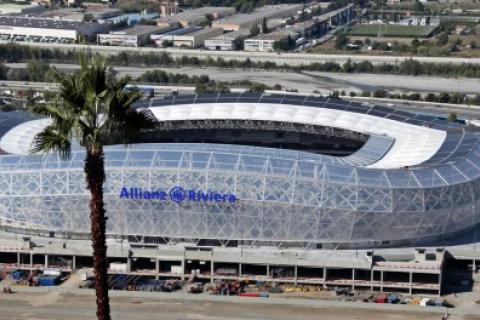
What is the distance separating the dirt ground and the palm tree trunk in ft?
96.0

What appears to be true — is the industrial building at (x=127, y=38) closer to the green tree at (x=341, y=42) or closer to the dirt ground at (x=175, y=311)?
the green tree at (x=341, y=42)

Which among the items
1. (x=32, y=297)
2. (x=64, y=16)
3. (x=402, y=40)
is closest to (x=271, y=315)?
(x=32, y=297)

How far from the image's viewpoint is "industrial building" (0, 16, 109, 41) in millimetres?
172000

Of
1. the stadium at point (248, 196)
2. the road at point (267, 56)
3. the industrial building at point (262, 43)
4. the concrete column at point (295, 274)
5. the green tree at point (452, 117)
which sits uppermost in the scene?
the industrial building at point (262, 43)

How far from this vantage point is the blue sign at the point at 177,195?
65938mm

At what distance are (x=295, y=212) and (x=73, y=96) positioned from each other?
3792 centimetres

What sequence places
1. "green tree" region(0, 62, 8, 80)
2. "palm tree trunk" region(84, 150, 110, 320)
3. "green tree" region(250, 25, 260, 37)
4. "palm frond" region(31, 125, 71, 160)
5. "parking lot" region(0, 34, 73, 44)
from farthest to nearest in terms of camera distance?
"green tree" region(250, 25, 260, 37) → "parking lot" region(0, 34, 73, 44) → "green tree" region(0, 62, 8, 80) → "palm tree trunk" region(84, 150, 110, 320) → "palm frond" region(31, 125, 71, 160)

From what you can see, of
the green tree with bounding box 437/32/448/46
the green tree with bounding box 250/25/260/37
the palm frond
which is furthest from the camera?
the green tree with bounding box 250/25/260/37

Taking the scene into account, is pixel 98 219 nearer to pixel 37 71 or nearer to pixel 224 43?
pixel 37 71

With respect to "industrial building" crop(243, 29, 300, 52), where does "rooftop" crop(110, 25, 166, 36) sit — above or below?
above

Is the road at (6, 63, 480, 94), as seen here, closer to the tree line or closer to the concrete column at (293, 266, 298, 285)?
the tree line

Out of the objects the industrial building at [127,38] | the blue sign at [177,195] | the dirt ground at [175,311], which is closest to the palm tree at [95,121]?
the dirt ground at [175,311]

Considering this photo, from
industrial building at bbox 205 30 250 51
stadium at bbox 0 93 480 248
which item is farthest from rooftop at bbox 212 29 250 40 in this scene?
stadium at bbox 0 93 480 248

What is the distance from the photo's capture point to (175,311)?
6009cm
